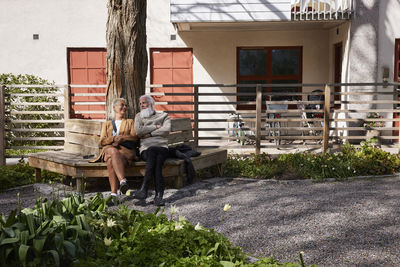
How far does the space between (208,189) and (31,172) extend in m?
3.24

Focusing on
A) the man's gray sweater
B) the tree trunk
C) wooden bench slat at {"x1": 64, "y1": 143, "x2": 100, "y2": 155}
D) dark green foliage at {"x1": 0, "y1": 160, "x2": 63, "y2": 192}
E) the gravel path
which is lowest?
the gravel path

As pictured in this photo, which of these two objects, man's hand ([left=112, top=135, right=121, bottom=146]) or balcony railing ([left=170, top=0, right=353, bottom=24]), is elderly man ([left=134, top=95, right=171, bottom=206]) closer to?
man's hand ([left=112, top=135, right=121, bottom=146])

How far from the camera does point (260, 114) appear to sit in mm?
9375

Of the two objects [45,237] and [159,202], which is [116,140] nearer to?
[159,202]

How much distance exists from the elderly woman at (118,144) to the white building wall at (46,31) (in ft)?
22.1

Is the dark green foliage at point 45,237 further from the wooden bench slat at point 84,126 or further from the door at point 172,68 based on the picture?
the door at point 172,68

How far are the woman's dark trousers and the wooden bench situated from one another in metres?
0.14

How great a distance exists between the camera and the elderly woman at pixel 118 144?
6.30 meters

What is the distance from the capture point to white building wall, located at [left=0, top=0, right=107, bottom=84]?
12961 millimetres

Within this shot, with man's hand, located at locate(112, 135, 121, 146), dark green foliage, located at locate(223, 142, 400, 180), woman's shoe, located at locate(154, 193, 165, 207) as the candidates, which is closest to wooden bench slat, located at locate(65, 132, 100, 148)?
man's hand, located at locate(112, 135, 121, 146)

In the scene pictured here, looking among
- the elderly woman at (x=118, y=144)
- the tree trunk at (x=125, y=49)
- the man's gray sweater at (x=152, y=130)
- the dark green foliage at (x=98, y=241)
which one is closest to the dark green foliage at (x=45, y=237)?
the dark green foliage at (x=98, y=241)

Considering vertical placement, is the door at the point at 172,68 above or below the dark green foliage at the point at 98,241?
above

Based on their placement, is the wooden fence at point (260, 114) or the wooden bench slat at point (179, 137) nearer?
the wooden bench slat at point (179, 137)

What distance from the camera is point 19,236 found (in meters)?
2.89
